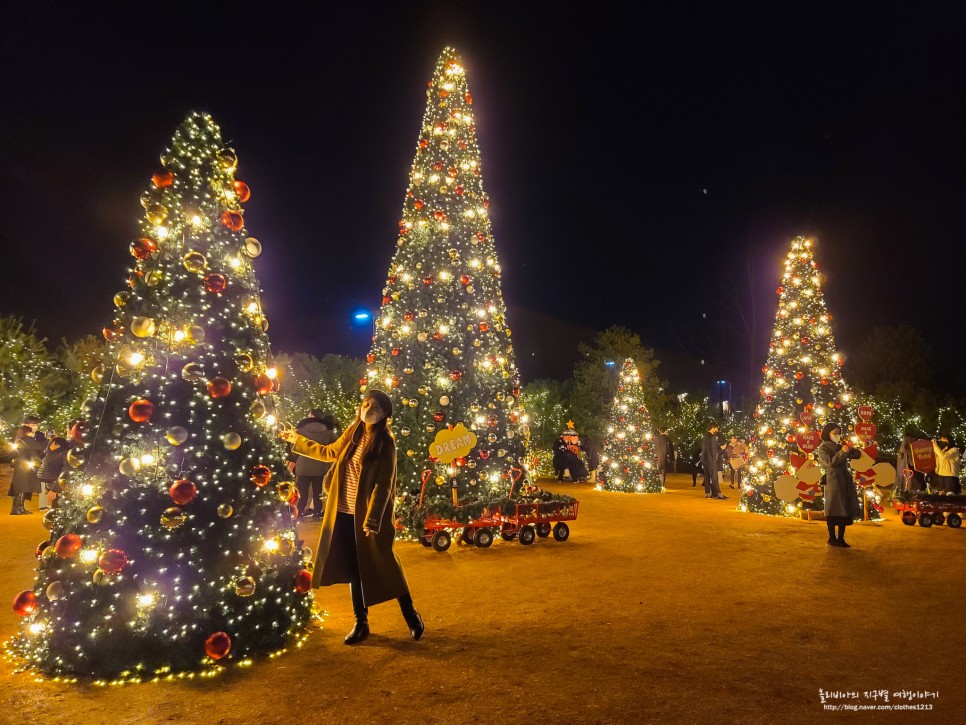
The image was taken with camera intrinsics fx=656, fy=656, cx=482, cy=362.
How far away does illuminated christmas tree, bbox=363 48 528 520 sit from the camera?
Result: 9508 mm

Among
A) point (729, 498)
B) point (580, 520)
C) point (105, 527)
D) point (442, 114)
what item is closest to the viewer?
point (105, 527)

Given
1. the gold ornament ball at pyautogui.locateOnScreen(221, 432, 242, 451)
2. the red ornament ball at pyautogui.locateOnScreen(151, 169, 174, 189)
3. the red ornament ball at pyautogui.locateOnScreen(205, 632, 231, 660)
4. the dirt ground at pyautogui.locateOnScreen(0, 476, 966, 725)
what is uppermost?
the red ornament ball at pyautogui.locateOnScreen(151, 169, 174, 189)

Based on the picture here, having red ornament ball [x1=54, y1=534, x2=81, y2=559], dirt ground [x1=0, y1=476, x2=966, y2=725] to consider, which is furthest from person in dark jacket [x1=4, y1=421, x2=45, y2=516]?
red ornament ball [x1=54, y1=534, x2=81, y2=559]

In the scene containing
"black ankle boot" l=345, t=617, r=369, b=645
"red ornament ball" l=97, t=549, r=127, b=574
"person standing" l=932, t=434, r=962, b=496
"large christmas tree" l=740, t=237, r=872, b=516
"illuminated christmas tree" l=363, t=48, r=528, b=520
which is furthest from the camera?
"person standing" l=932, t=434, r=962, b=496

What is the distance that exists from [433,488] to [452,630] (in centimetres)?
439

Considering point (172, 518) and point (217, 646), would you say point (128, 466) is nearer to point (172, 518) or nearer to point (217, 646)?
point (172, 518)

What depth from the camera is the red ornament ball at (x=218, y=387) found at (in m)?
4.54

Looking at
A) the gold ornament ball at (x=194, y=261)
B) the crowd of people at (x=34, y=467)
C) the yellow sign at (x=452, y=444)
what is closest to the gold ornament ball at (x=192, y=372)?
the gold ornament ball at (x=194, y=261)

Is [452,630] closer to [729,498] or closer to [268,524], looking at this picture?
[268,524]

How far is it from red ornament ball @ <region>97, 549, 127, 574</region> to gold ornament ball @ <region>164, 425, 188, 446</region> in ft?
2.46

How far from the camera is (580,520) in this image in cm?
1162

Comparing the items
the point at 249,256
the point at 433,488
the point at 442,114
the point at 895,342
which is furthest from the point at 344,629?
the point at 895,342

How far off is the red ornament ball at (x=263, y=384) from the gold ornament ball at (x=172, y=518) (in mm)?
1000

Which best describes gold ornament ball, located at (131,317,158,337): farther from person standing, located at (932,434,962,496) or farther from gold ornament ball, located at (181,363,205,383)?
person standing, located at (932,434,962,496)
